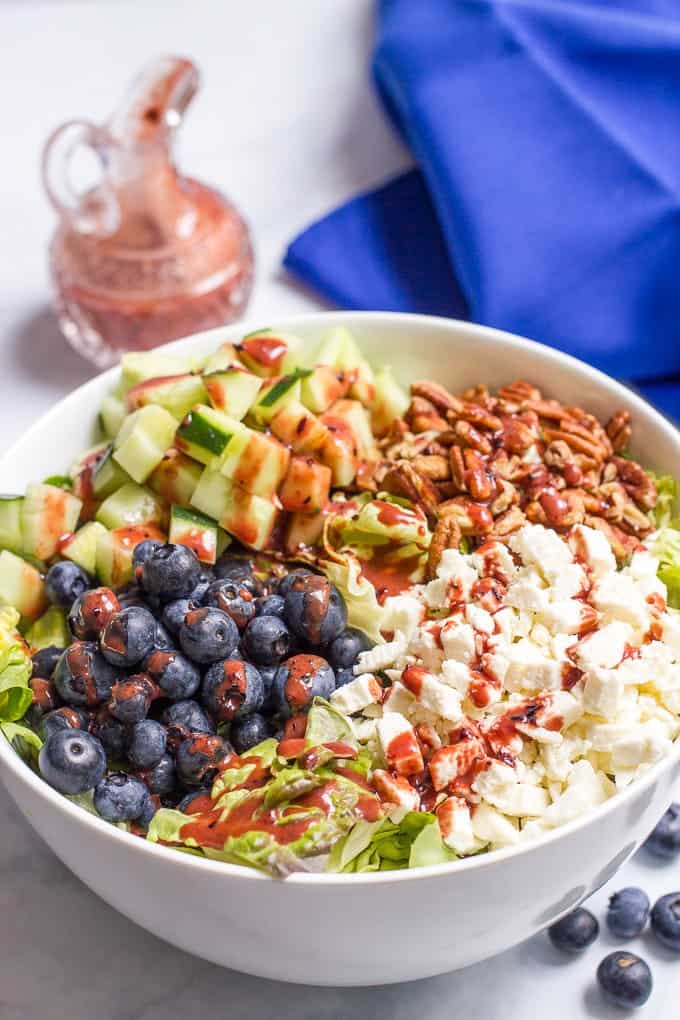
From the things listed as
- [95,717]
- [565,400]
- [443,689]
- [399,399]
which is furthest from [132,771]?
[565,400]

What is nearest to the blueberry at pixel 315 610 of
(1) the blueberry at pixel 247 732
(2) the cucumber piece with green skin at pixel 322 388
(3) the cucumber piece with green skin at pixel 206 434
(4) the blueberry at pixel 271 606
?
(4) the blueberry at pixel 271 606

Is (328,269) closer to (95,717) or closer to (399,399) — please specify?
(399,399)

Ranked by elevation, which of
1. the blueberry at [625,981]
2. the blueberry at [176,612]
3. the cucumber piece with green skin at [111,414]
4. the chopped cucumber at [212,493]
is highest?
the cucumber piece with green skin at [111,414]

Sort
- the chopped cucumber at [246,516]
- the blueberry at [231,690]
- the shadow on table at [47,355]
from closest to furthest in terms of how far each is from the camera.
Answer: the blueberry at [231,690], the chopped cucumber at [246,516], the shadow on table at [47,355]

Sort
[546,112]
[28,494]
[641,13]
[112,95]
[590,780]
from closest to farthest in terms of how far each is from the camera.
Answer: [590,780] < [28,494] < [546,112] < [641,13] < [112,95]

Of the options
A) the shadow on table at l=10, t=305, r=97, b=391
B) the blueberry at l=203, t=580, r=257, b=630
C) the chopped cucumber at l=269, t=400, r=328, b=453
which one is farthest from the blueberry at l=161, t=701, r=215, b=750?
the shadow on table at l=10, t=305, r=97, b=391

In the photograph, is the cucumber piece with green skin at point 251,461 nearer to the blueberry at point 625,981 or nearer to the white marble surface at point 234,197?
the white marble surface at point 234,197

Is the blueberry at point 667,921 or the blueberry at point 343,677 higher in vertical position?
the blueberry at point 343,677
